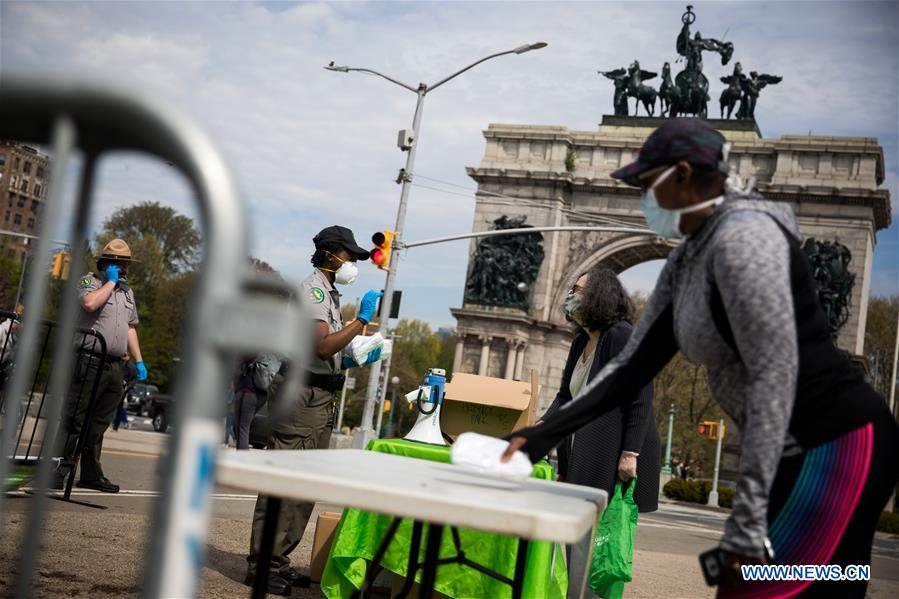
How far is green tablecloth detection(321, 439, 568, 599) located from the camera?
189 inches

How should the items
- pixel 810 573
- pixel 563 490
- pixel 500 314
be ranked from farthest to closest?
pixel 500 314
pixel 563 490
pixel 810 573

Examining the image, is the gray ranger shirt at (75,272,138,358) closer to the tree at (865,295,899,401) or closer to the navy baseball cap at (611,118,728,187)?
the navy baseball cap at (611,118,728,187)

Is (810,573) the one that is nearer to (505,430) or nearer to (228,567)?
(505,430)

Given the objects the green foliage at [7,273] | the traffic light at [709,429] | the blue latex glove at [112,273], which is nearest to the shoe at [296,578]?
the blue latex glove at [112,273]

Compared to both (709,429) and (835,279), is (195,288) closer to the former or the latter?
(709,429)

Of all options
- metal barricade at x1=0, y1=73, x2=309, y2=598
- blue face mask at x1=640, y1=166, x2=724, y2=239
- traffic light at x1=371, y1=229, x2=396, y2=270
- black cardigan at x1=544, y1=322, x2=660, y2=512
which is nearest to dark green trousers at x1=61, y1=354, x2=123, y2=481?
black cardigan at x1=544, y1=322, x2=660, y2=512

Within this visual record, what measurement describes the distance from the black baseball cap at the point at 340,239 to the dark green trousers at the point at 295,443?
32.4 inches

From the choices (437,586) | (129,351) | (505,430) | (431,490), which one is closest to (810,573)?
(431,490)

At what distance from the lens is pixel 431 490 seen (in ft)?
6.71

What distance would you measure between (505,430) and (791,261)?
381 centimetres

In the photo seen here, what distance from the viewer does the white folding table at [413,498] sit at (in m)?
1.89

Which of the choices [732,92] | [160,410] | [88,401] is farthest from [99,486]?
[732,92]

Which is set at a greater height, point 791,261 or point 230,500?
point 791,261

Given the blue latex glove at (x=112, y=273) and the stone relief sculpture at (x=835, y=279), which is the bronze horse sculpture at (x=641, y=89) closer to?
the stone relief sculpture at (x=835, y=279)
